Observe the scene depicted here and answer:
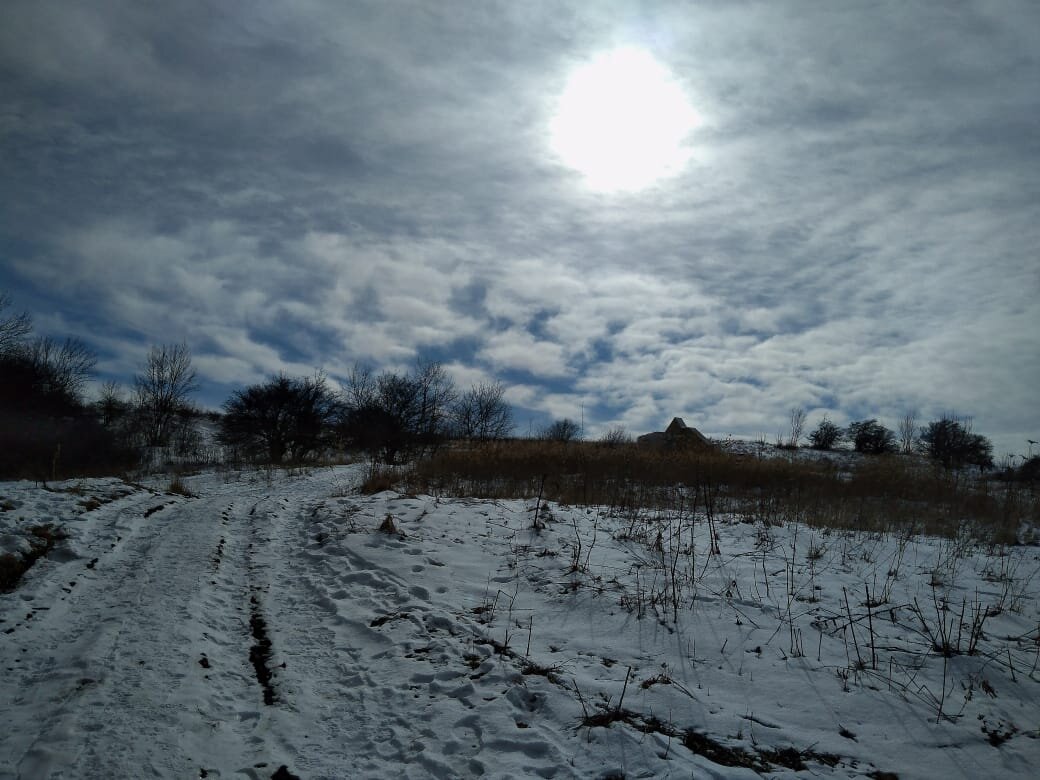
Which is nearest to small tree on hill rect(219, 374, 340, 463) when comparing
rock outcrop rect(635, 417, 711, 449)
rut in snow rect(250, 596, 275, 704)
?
rock outcrop rect(635, 417, 711, 449)

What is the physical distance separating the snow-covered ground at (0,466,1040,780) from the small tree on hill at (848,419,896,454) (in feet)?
108

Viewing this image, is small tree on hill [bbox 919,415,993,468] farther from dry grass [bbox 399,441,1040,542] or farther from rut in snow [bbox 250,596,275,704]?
rut in snow [bbox 250,596,275,704]

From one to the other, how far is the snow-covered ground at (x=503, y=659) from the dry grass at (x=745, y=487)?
10.0ft

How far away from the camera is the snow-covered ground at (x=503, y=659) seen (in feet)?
9.61

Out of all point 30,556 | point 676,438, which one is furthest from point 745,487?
point 30,556

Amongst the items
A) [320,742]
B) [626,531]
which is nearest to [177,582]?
[320,742]

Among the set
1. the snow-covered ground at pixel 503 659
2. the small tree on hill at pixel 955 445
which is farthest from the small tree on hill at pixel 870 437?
the snow-covered ground at pixel 503 659

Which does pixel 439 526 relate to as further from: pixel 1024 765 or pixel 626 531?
pixel 1024 765

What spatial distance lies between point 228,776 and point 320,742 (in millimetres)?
522

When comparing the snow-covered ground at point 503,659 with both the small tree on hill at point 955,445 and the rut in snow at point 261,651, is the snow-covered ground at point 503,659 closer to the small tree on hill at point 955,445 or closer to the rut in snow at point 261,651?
the rut in snow at point 261,651

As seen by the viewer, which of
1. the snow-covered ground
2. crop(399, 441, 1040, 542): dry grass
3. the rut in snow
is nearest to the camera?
the snow-covered ground

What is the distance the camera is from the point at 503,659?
4.09 m

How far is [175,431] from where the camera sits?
129ft

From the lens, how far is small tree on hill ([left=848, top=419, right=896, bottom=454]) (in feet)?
116
